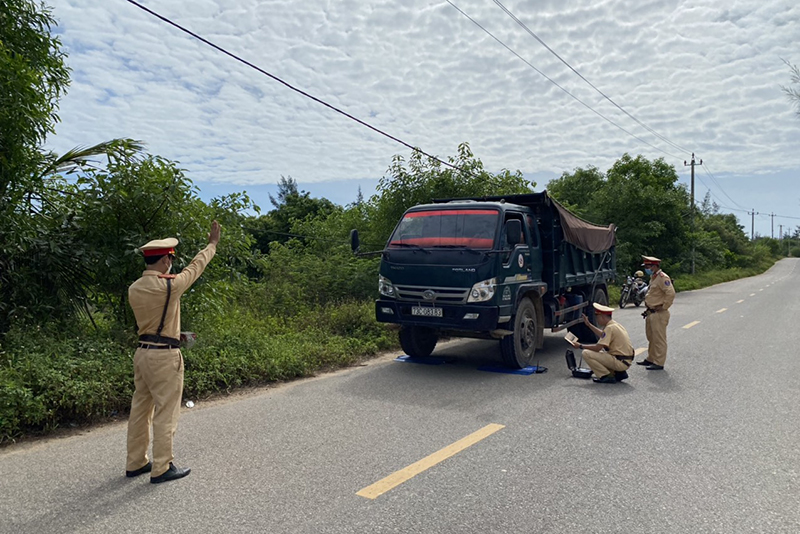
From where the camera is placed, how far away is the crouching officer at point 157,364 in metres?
4.14

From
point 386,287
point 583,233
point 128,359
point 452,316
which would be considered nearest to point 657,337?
point 583,233

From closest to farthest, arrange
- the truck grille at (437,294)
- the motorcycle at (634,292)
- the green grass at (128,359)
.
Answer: the green grass at (128,359) < the truck grille at (437,294) < the motorcycle at (634,292)

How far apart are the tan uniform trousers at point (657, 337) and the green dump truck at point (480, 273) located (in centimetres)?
136

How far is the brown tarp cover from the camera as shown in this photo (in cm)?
919

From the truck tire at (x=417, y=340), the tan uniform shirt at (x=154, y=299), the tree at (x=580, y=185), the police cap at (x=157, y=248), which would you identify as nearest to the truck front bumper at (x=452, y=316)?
the truck tire at (x=417, y=340)

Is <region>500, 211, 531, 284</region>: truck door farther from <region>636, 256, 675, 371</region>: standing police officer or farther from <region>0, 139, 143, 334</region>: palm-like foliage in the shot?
<region>0, 139, 143, 334</region>: palm-like foliage

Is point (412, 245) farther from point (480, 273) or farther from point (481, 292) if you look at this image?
point (481, 292)

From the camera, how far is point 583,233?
10.1 metres

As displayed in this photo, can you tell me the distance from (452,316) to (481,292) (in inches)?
19.5

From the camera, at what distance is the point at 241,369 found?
281 inches

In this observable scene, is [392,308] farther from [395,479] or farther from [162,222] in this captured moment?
[395,479]

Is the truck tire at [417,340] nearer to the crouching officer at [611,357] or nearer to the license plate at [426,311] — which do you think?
the license plate at [426,311]

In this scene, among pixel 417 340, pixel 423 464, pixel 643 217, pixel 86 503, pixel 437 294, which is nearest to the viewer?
pixel 86 503

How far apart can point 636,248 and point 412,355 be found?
23.6m
